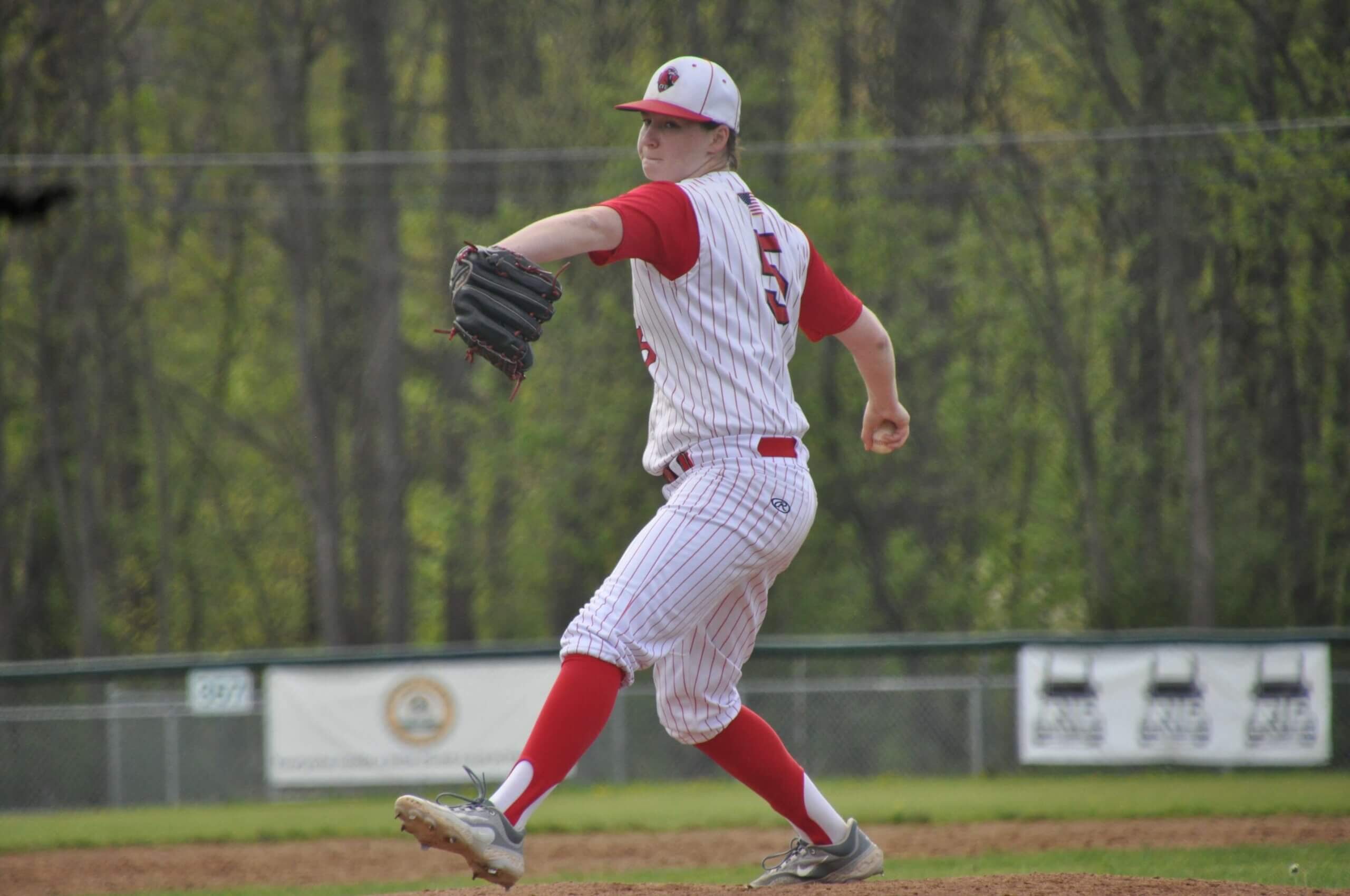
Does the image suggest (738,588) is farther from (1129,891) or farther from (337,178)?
(337,178)

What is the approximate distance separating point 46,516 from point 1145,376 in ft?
45.9

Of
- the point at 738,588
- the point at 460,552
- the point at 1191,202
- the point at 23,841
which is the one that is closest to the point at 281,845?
the point at 23,841

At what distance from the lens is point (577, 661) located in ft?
9.78

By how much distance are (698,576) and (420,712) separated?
28.1 feet

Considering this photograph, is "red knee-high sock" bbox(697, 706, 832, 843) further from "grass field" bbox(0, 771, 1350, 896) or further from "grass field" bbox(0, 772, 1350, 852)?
"grass field" bbox(0, 772, 1350, 852)

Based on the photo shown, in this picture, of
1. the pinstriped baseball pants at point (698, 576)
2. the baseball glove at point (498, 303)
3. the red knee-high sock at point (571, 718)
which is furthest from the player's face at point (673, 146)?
the red knee-high sock at point (571, 718)

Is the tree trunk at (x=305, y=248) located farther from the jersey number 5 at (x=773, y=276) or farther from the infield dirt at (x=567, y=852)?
the jersey number 5 at (x=773, y=276)

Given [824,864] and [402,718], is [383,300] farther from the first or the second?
[824,864]

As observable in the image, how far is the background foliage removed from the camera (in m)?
14.5

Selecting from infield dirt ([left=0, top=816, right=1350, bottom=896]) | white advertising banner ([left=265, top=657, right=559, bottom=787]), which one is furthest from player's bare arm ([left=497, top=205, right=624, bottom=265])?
white advertising banner ([left=265, top=657, right=559, bottom=787])

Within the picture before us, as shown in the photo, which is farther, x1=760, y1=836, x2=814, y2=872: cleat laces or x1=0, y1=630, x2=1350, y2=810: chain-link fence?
x1=0, y1=630, x2=1350, y2=810: chain-link fence

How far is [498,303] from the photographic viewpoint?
279 centimetres

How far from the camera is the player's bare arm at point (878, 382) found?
3639 mm

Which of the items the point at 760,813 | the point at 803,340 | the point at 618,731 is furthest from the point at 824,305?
the point at 803,340
